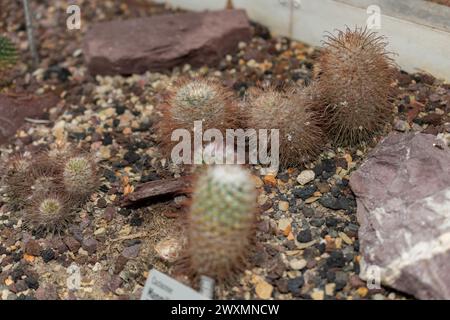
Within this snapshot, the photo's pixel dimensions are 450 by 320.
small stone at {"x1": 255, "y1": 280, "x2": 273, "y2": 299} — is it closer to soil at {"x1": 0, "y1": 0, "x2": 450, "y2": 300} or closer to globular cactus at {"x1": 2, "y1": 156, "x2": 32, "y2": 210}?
soil at {"x1": 0, "y1": 0, "x2": 450, "y2": 300}


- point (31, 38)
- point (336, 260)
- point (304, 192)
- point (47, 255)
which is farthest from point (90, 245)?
point (31, 38)

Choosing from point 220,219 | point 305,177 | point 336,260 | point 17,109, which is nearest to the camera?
point 220,219

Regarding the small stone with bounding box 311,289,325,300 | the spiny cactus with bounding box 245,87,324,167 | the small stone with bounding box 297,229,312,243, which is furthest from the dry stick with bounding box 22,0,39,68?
the small stone with bounding box 311,289,325,300

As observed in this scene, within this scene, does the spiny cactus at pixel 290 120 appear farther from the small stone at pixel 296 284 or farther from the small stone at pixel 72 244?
the small stone at pixel 72 244

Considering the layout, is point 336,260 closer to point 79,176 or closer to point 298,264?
point 298,264

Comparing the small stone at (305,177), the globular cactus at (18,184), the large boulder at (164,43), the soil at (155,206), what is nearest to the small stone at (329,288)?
the soil at (155,206)
